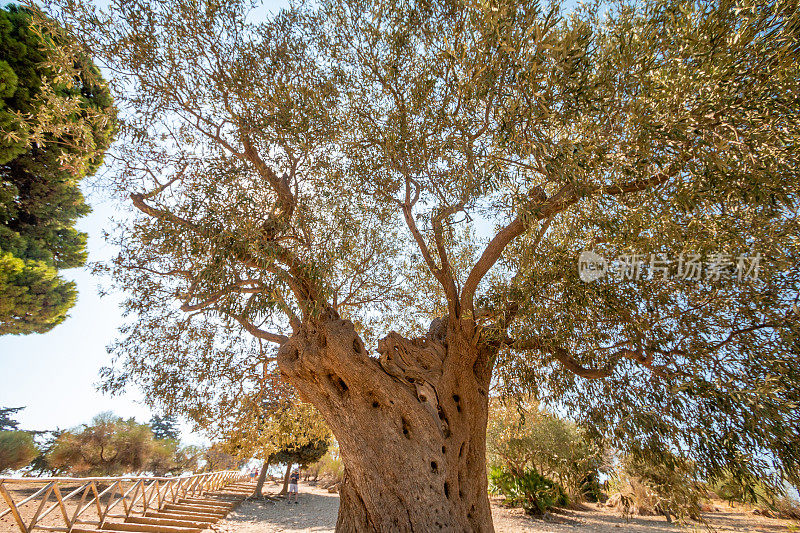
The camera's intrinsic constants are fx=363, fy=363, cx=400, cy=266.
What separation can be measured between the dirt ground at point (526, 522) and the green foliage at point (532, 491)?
51 centimetres

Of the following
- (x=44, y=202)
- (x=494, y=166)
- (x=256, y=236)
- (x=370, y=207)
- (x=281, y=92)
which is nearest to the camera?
(x=494, y=166)

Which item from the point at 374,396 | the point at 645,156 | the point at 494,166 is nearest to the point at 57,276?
the point at 374,396

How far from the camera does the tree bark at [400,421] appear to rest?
5.38 metres

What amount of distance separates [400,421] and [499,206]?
4278mm

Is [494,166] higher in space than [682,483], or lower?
higher

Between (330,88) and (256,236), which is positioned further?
(330,88)

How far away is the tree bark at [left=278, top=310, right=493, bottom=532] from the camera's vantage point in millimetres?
5379

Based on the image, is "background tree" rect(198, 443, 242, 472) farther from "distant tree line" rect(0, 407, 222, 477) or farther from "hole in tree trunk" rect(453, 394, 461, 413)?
"hole in tree trunk" rect(453, 394, 461, 413)

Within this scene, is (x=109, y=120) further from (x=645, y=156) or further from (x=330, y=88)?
(x=645, y=156)

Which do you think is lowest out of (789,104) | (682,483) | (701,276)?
(682,483)

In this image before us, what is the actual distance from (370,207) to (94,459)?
2513 centimetres

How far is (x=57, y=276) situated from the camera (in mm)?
15797

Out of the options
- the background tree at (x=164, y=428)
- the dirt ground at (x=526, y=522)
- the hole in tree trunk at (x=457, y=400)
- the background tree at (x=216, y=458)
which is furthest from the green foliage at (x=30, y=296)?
the background tree at (x=164, y=428)

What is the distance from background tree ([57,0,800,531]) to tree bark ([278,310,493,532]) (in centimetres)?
4
